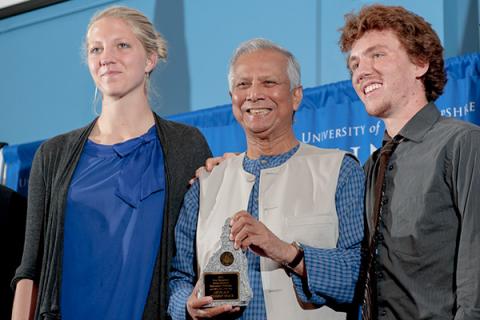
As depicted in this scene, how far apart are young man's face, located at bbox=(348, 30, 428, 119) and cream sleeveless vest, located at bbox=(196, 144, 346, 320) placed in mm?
205

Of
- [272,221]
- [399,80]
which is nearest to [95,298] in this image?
[272,221]

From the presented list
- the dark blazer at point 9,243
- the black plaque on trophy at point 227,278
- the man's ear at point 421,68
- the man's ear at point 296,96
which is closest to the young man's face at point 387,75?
the man's ear at point 421,68

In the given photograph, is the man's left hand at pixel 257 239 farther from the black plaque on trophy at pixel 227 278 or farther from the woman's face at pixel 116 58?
the woman's face at pixel 116 58

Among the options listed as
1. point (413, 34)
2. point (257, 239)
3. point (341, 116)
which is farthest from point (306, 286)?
point (341, 116)

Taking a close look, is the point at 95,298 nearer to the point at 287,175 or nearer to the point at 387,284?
the point at 287,175

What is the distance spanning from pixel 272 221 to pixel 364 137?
1445mm

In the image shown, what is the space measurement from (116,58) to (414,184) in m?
0.94

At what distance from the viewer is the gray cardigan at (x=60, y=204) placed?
7.68 ft

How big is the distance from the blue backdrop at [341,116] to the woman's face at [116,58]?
1320mm

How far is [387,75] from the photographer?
238cm

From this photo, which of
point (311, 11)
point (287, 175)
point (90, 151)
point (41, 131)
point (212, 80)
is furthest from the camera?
point (41, 131)

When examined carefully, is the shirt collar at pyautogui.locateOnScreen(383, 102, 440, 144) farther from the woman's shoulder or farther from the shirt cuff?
the woman's shoulder

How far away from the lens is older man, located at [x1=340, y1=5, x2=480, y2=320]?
202 cm

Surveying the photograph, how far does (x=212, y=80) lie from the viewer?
4.94m
